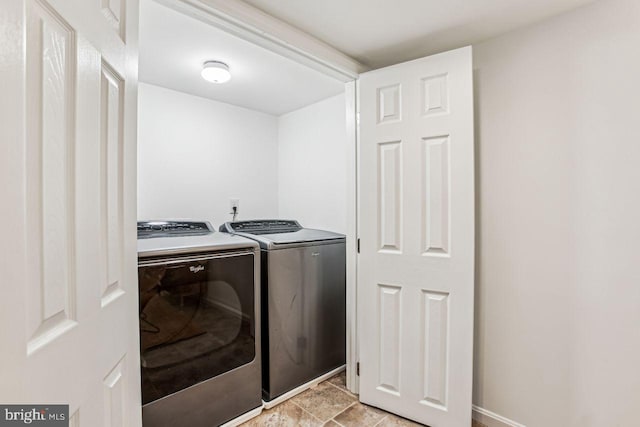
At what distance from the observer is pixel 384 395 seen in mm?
1766

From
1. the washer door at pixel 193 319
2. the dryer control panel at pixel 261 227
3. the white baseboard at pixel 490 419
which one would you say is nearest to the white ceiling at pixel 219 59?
the dryer control panel at pixel 261 227

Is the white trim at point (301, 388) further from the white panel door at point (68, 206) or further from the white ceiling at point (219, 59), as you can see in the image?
the white ceiling at point (219, 59)

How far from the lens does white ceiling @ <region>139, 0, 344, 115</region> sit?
151cm

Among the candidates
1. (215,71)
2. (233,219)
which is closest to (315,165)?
(233,219)

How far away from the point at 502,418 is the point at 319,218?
1767mm

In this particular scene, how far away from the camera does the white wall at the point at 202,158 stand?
2244 mm

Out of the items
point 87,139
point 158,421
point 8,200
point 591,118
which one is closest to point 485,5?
point 591,118

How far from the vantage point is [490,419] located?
163 centimetres

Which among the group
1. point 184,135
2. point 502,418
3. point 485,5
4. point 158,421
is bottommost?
point 502,418

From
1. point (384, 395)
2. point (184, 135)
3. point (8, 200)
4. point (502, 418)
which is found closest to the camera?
point (8, 200)

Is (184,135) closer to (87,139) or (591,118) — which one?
(87,139)

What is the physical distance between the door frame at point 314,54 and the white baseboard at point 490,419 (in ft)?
2.29

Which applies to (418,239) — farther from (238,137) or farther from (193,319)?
(238,137)

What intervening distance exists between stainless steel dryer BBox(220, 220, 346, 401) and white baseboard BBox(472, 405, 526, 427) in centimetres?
94
